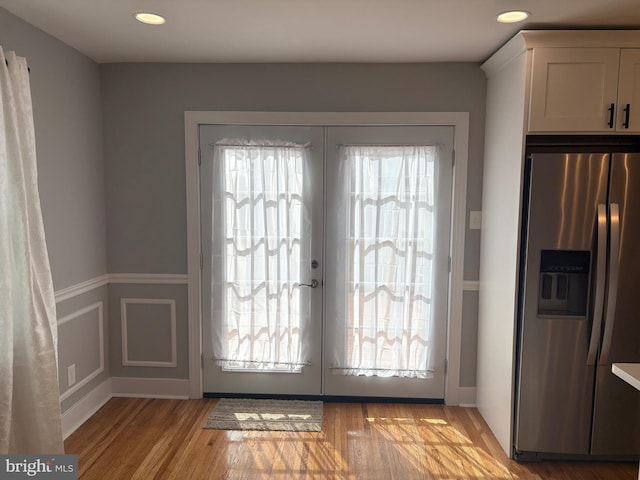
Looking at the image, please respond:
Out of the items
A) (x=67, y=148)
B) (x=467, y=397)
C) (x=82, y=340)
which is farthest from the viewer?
(x=467, y=397)

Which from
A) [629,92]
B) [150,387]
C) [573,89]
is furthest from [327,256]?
[629,92]

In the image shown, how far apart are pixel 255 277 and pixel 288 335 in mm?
499

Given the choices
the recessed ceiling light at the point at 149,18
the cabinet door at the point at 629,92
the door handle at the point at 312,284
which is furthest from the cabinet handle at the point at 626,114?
the recessed ceiling light at the point at 149,18

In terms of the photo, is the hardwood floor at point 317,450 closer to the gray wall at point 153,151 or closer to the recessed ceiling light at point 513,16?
the gray wall at point 153,151

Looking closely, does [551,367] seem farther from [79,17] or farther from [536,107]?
[79,17]

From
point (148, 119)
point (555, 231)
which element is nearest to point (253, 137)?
point (148, 119)

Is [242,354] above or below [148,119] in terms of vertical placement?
below

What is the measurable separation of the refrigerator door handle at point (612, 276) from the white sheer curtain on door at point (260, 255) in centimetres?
A: 184

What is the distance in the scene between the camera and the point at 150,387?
3.34 m

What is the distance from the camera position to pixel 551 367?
8.12 feet

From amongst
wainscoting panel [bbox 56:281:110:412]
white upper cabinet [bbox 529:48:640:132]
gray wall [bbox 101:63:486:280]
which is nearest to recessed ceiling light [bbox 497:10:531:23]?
white upper cabinet [bbox 529:48:640:132]

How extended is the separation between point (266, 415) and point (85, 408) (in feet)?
4.13

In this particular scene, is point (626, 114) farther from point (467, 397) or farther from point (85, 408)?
point (85, 408)

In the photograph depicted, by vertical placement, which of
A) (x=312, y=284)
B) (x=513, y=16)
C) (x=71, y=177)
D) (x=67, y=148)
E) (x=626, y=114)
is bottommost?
(x=312, y=284)
